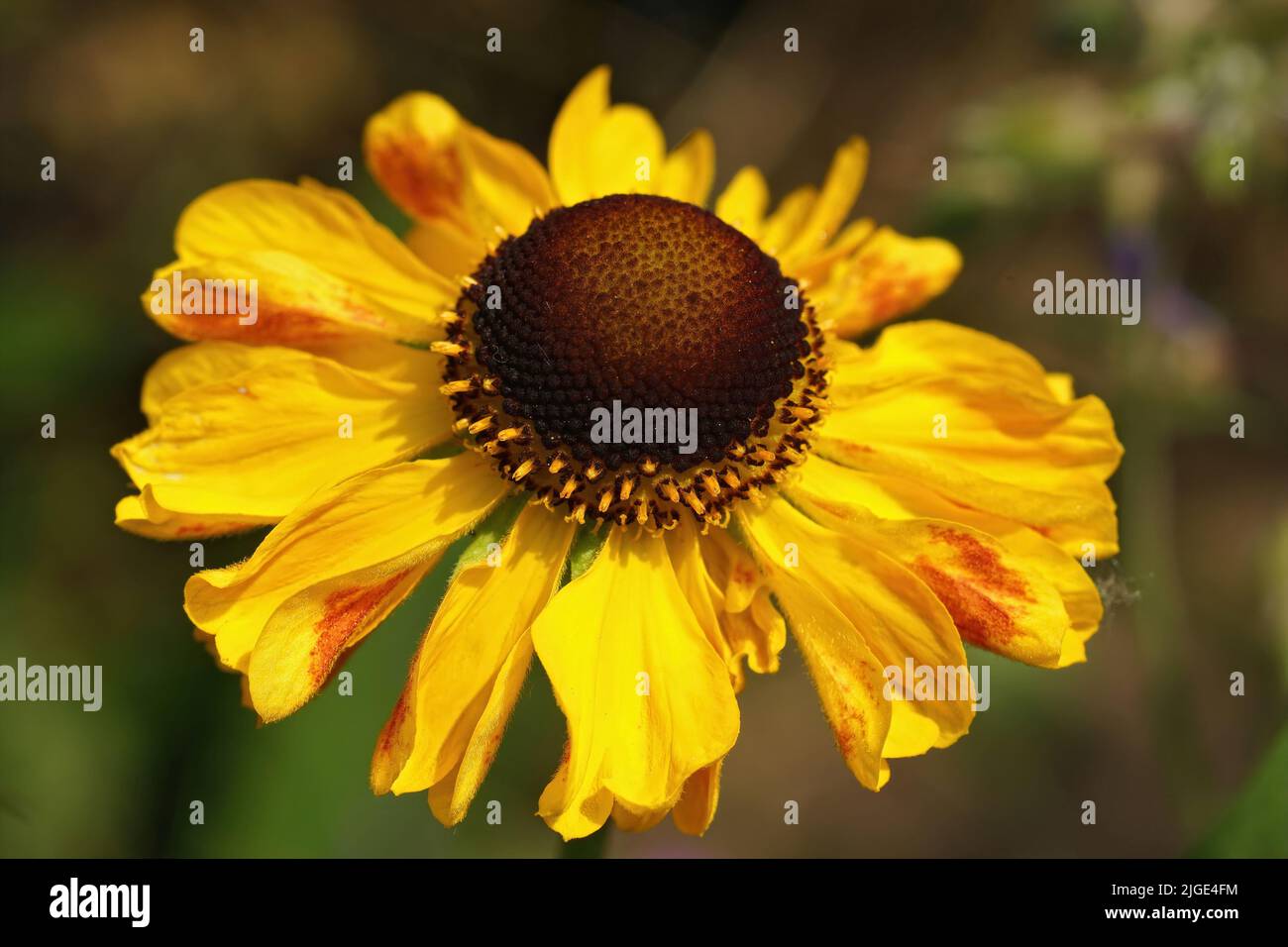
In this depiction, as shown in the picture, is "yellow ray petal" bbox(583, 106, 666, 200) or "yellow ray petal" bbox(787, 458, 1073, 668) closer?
"yellow ray petal" bbox(787, 458, 1073, 668)

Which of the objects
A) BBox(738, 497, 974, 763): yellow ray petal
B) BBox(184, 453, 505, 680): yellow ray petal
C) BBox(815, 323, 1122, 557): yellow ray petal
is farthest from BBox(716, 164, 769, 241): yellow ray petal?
BBox(184, 453, 505, 680): yellow ray petal

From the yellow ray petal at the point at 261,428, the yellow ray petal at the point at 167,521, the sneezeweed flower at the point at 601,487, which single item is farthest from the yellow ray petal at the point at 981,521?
the yellow ray petal at the point at 167,521

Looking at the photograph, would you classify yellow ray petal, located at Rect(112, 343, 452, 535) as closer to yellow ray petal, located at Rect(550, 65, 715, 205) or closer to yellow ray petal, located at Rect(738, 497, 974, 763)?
yellow ray petal, located at Rect(550, 65, 715, 205)

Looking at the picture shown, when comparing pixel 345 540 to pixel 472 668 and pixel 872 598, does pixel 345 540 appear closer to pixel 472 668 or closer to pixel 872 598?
pixel 472 668

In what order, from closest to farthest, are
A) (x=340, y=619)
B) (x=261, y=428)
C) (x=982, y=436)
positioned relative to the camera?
(x=340, y=619) < (x=261, y=428) < (x=982, y=436)

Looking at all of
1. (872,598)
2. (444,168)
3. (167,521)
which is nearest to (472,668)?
(167,521)

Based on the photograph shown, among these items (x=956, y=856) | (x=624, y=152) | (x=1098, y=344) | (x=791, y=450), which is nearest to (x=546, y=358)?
(x=791, y=450)
